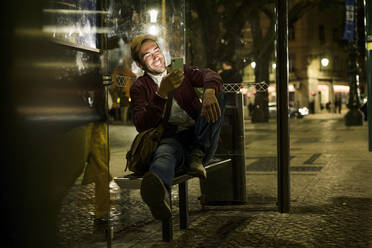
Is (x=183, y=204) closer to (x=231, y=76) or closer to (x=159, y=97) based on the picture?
(x=159, y=97)

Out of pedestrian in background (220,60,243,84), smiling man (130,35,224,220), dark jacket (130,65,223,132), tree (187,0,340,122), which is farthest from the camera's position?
tree (187,0,340,122)

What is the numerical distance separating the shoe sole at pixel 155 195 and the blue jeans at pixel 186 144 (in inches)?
11.3

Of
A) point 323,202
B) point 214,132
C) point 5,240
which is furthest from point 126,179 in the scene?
point 323,202

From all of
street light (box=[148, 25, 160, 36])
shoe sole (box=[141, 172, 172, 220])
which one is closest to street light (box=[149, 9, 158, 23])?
street light (box=[148, 25, 160, 36])

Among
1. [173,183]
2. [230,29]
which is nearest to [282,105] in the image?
[173,183]

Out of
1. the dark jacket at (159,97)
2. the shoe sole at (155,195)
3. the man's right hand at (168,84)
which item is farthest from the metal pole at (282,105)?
the shoe sole at (155,195)

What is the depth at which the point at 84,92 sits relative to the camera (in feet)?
11.7

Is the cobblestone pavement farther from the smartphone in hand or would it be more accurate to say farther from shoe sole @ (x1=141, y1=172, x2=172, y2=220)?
the smartphone in hand

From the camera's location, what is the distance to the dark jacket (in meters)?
4.45

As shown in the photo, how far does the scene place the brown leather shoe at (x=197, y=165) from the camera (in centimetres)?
439

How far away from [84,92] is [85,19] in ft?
1.86

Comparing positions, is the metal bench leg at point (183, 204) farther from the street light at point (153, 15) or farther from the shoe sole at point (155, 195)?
the street light at point (153, 15)

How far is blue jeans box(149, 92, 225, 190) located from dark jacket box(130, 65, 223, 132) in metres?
0.15

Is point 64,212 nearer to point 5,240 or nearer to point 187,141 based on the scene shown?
point 5,240
